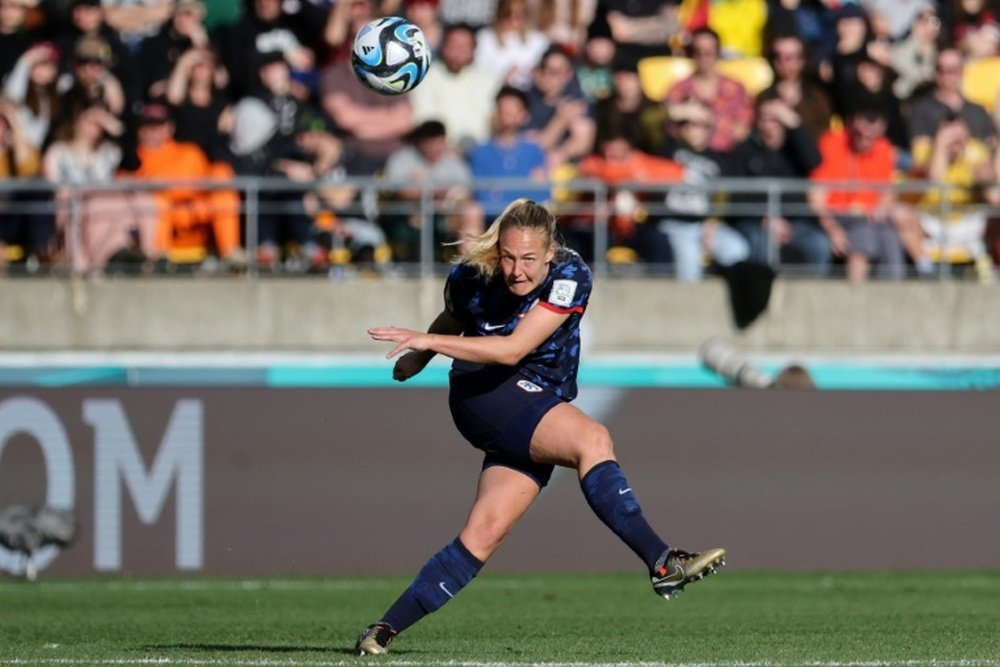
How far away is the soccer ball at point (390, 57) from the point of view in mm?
10070

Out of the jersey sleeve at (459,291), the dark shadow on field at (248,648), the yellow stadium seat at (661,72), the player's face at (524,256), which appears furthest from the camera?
the yellow stadium seat at (661,72)

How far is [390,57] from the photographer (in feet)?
33.4

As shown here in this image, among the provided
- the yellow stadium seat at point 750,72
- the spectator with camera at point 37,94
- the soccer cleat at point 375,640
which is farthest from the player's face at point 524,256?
the yellow stadium seat at point 750,72

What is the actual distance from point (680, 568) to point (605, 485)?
1.55ft

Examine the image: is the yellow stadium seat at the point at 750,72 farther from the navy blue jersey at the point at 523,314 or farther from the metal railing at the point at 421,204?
the navy blue jersey at the point at 523,314

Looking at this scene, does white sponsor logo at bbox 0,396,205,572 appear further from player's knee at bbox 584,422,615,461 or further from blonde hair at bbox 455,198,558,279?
player's knee at bbox 584,422,615,461

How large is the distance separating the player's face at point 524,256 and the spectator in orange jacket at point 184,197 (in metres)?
7.68

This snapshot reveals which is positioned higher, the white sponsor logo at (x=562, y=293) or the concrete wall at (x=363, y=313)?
the white sponsor logo at (x=562, y=293)

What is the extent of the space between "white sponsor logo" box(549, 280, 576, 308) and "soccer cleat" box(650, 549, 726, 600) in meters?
1.07

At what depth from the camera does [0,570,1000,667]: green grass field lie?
800 cm

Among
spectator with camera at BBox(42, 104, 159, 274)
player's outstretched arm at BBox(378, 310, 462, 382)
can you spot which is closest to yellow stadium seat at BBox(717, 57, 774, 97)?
spectator with camera at BBox(42, 104, 159, 274)

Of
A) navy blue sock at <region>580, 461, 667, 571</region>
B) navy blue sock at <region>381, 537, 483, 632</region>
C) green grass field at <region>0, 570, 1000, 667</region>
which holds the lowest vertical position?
green grass field at <region>0, 570, 1000, 667</region>

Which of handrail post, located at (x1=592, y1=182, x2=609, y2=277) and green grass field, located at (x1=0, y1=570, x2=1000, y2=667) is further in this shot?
handrail post, located at (x1=592, y1=182, x2=609, y2=277)

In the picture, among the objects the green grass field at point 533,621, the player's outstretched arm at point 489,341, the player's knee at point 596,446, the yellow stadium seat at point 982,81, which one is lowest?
the green grass field at point 533,621
